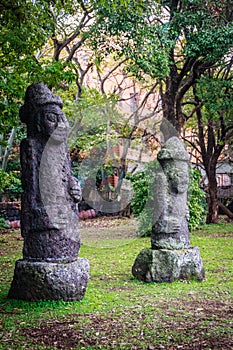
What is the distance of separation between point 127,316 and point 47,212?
188 cm

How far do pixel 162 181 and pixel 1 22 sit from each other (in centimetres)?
527

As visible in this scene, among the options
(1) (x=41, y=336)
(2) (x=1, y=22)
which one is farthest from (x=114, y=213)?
(1) (x=41, y=336)

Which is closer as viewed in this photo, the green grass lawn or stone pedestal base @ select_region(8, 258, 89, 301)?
the green grass lawn

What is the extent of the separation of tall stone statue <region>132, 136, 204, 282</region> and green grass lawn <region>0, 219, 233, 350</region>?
0.75ft

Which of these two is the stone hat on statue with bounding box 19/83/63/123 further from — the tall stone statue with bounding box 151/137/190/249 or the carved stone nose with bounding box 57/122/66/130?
the tall stone statue with bounding box 151/137/190/249

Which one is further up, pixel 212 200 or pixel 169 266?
pixel 212 200

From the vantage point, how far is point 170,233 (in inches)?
336

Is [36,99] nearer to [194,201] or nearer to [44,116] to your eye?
[44,116]

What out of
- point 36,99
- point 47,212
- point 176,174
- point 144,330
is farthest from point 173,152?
point 144,330

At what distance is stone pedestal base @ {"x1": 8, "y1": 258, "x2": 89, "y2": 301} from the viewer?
627 centimetres

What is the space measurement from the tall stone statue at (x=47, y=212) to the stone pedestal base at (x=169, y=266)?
6.04 feet

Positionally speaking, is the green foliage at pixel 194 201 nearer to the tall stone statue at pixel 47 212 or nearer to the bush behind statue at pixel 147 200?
the bush behind statue at pixel 147 200

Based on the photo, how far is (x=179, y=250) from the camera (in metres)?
8.41

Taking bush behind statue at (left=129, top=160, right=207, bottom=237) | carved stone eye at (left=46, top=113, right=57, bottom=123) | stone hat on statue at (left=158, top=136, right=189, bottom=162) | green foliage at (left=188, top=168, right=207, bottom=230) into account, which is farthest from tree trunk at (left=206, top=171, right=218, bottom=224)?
carved stone eye at (left=46, top=113, right=57, bottom=123)
